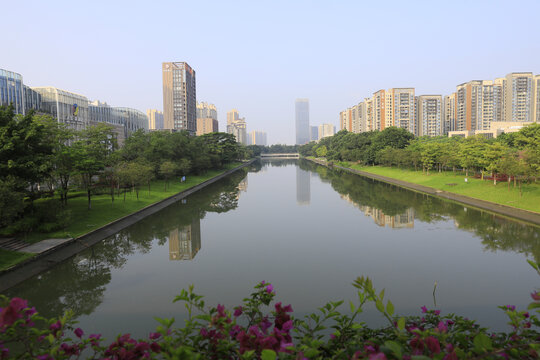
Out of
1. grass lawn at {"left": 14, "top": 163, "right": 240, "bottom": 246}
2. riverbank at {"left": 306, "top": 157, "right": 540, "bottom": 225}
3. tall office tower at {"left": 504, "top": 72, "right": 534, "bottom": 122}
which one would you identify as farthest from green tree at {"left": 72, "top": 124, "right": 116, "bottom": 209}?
tall office tower at {"left": 504, "top": 72, "right": 534, "bottom": 122}

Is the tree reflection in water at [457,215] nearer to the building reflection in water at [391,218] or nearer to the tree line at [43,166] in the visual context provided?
the building reflection in water at [391,218]

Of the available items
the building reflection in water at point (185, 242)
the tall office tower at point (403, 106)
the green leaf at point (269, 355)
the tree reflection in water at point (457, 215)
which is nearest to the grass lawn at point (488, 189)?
the tree reflection in water at point (457, 215)

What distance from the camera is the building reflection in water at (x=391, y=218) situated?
24059 millimetres

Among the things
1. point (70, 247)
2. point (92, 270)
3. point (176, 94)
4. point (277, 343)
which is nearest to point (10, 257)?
point (70, 247)

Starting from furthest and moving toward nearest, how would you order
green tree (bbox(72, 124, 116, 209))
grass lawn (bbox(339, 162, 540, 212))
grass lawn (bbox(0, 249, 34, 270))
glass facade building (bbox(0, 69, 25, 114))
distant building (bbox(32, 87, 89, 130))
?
distant building (bbox(32, 87, 89, 130))
glass facade building (bbox(0, 69, 25, 114))
grass lawn (bbox(339, 162, 540, 212))
green tree (bbox(72, 124, 116, 209))
grass lawn (bbox(0, 249, 34, 270))

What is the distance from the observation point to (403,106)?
129000 millimetres

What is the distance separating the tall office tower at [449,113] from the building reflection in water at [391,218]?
12446 cm

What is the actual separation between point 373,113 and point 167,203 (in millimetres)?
119289

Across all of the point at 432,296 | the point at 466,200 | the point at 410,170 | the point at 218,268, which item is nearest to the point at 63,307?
the point at 218,268

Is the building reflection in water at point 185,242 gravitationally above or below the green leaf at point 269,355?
below

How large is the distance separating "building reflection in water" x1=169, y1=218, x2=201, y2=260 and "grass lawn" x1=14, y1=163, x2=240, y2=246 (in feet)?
17.9

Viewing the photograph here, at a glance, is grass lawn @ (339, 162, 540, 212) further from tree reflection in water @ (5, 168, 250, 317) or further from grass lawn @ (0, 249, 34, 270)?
grass lawn @ (0, 249, 34, 270)

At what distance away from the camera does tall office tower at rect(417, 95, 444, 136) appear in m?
133

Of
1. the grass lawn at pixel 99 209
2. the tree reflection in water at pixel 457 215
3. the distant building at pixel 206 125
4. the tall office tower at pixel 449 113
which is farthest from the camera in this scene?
the distant building at pixel 206 125
